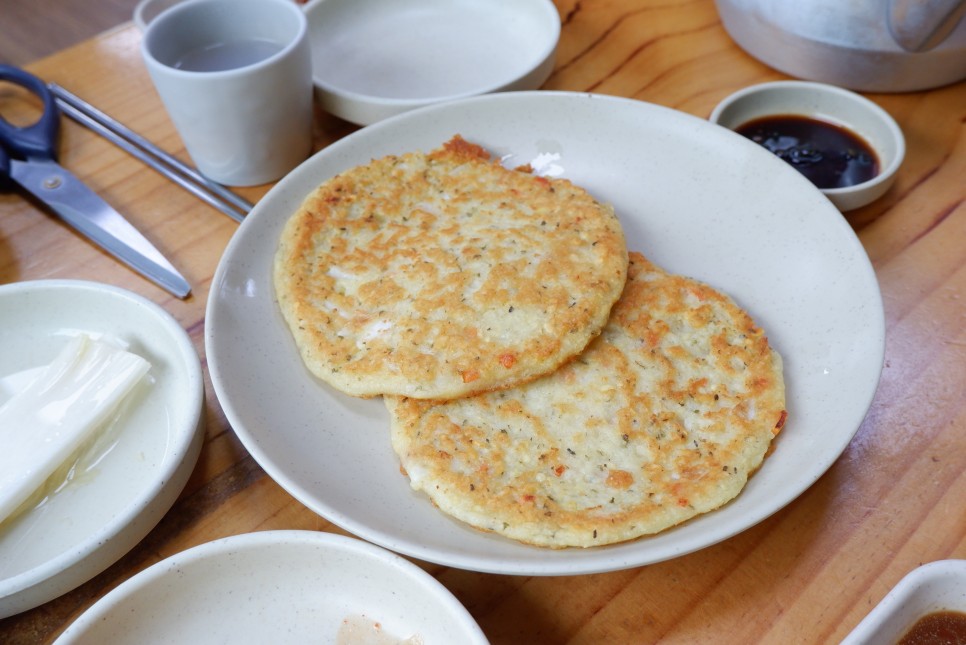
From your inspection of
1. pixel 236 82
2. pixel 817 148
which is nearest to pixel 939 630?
pixel 817 148

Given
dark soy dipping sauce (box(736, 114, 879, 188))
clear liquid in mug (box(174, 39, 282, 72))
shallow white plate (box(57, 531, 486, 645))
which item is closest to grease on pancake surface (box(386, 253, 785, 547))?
shallow white plate (box(57, 531, 486, 645))

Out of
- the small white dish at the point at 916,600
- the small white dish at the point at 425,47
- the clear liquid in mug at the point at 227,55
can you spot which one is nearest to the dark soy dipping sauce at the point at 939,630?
the small white dish at the point at 916,600

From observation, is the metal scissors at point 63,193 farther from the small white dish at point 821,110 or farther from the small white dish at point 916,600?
the small white dish at point 916,600

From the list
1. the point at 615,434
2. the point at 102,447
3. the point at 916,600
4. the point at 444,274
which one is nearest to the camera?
the point at 916,600

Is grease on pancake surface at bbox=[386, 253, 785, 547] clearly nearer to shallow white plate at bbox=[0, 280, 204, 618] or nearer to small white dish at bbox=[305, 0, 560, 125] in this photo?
shallow white plate at bbox=[0, 280, 204, 618]

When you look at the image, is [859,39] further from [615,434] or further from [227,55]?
[227,55]

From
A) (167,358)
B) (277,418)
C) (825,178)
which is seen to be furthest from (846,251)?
(167,358)

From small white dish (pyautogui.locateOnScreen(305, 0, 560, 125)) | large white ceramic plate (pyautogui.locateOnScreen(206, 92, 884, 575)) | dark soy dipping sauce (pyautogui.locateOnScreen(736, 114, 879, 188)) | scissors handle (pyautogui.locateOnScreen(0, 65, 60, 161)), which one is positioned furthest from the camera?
small white dish (pyautogui.locateOnScreen(305, 0, 560, 125))
